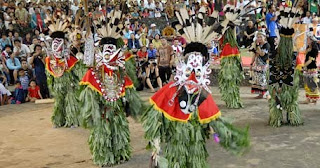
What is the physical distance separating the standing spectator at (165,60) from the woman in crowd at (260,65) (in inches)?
102

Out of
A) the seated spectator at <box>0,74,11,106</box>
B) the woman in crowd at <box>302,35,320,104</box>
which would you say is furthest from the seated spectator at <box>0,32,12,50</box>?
the woman in crowd at <box>302,35,320,104</box>

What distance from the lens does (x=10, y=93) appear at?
37.0 feet

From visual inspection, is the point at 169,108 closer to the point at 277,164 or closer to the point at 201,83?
the point at 201,83

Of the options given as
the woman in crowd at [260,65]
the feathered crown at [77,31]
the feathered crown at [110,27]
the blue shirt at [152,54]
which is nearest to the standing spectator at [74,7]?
the blue shirt at [152,54]

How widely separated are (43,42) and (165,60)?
3.30 m

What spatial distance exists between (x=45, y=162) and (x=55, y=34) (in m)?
2.77

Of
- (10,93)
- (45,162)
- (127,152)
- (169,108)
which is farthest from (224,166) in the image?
(10,93)

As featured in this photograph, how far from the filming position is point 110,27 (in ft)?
19.6

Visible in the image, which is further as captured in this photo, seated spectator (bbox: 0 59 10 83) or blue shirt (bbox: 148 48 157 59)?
blue shirt (bbox: 148 48 157 59)

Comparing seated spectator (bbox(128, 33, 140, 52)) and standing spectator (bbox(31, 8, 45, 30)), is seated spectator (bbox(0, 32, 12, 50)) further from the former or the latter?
seated spectator (bbox(128, 33, 140, 52))

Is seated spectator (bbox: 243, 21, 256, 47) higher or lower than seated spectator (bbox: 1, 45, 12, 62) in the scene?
higher

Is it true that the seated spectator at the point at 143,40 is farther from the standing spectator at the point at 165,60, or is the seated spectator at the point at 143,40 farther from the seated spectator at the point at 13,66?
the seated spectator at the point at 13,66

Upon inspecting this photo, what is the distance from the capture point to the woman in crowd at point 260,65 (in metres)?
9.76

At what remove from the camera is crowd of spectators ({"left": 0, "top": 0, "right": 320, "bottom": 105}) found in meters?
11.4
